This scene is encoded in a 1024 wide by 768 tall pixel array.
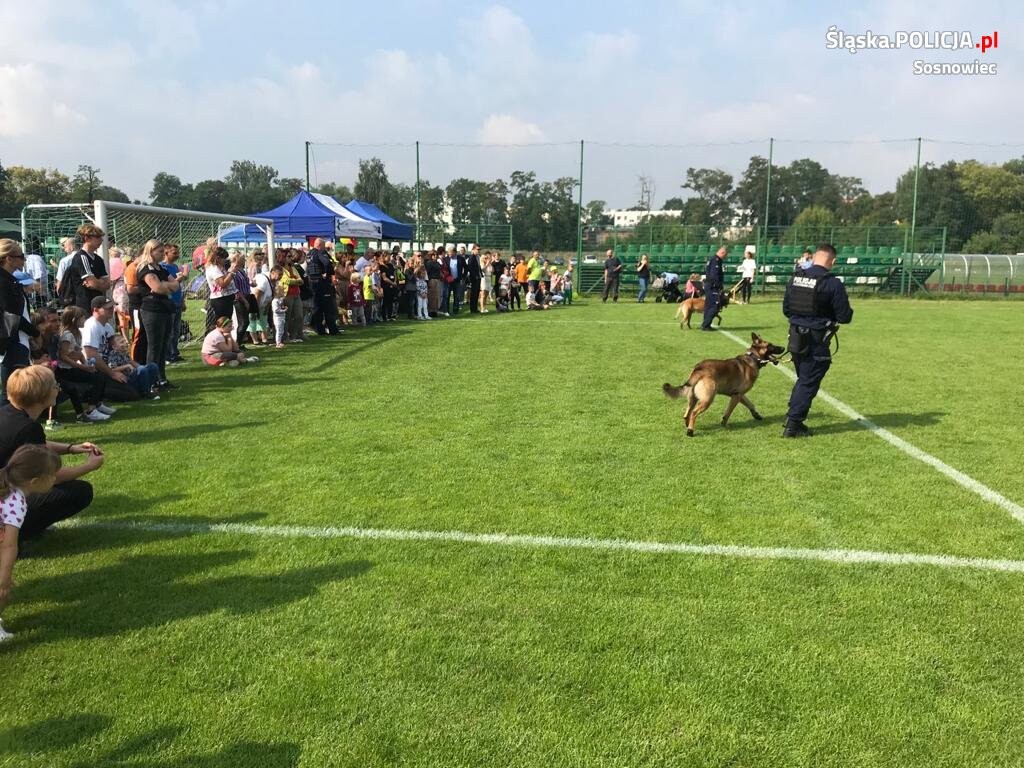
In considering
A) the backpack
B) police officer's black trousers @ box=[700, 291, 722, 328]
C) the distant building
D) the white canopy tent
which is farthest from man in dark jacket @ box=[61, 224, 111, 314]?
the distant building

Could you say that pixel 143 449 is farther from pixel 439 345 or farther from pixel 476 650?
pixel 439 345

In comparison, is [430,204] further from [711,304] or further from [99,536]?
[99,536]

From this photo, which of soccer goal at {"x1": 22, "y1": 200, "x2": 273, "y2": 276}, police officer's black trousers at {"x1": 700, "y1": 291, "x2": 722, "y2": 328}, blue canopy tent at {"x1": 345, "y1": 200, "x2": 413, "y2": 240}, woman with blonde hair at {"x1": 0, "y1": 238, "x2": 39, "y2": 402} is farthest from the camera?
blue canopy tent at {"x1": 345, "y1": 200, "x2": 413, "y2": 240}

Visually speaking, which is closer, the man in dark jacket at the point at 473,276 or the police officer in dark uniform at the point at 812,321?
the police officer in dark uniform at the point at 812,321

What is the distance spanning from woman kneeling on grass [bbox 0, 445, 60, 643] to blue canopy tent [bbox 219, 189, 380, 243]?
19552mm

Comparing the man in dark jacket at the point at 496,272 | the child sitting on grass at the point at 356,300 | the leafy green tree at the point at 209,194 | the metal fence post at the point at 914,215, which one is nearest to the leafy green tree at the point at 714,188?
the metal fence post at the point at 914,215

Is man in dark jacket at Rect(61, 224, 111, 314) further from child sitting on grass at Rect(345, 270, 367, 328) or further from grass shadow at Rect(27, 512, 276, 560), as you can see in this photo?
child sitting on grass at Rect(345, 270, 367, 328)

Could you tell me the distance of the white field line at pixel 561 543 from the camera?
418 cm

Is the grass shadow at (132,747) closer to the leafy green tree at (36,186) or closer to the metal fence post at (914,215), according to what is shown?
the metal fence post at (914,215)

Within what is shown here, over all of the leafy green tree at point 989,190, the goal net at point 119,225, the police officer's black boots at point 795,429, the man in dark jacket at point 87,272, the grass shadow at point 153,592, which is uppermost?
the leafy green tree at point 989,190

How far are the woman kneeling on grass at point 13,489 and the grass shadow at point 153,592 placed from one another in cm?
26

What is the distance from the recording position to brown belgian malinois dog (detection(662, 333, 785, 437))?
22.6ft

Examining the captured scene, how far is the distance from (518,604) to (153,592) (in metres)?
1.90

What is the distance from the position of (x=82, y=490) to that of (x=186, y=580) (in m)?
1.04
